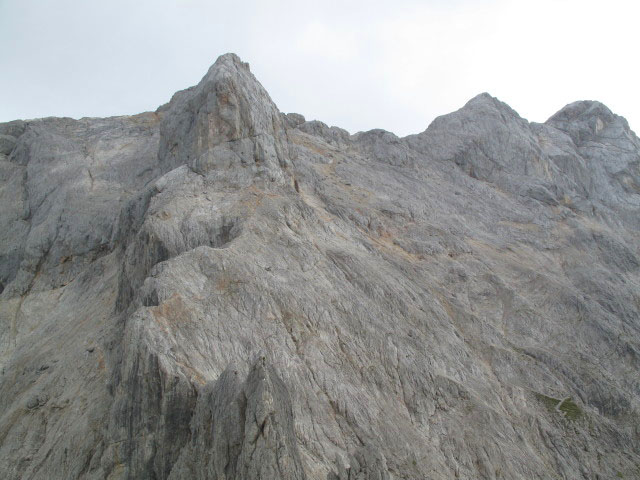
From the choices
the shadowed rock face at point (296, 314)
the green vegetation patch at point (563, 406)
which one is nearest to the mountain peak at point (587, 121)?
the shadowed rock face at point (296, 314)

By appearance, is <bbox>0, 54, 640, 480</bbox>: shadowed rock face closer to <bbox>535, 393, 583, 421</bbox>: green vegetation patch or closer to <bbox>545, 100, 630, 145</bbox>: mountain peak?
<bbox>535, 393, 583, 421</bbox>: green vegetation patch

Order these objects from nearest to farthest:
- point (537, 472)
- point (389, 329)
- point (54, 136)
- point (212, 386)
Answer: point (212, 386)
point (537, 472)
point (389, 329)
point (54, 136)

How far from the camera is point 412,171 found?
56188mm

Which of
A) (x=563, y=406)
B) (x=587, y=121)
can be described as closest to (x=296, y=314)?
(x=563, y=406)

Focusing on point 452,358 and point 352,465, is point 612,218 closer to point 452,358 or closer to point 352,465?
point 452,358

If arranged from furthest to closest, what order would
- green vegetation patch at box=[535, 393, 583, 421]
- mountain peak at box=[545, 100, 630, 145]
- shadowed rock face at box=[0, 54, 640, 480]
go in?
mountain peak at box=[545, 100, 630, 145] → green vegetation patch at box=[535, 393, 583, 421] → shadowed rock face at box=[0, 54, 640, 480]

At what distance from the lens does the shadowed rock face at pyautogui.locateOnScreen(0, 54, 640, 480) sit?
19.6 meters

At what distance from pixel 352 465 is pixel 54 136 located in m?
57.8

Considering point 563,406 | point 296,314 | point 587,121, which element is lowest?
point 563,406

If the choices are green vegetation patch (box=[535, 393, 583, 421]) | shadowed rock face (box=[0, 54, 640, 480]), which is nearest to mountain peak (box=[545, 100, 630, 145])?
shadowed rock face (box=[0, 54, 640, 480])

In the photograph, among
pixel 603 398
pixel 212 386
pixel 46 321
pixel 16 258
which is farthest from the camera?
pixel 16 258

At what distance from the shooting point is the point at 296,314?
2544 centimetres

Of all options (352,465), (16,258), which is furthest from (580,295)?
(16,258)

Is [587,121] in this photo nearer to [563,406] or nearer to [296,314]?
[563,406]
